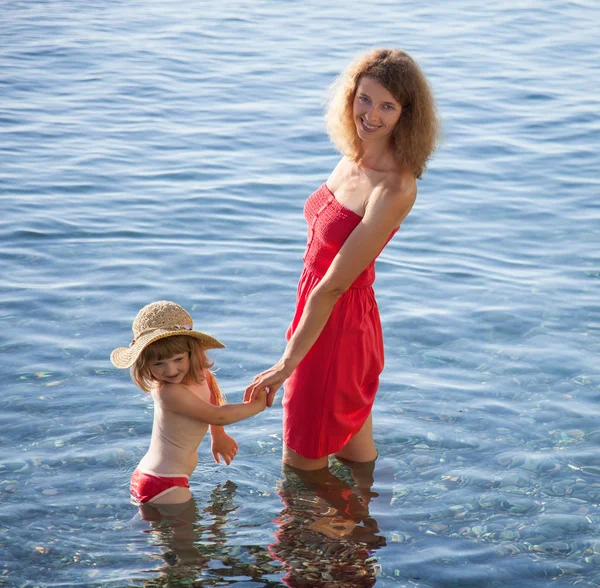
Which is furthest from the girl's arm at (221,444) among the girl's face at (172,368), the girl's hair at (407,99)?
the girl's hair at (407,99)

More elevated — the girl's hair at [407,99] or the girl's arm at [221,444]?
the girl's hair at [407,99]

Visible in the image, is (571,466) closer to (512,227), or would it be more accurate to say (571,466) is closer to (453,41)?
(512,227)

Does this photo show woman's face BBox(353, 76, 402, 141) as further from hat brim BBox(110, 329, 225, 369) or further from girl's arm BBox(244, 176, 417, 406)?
hat brim BBox(110, 329, 225, 369)

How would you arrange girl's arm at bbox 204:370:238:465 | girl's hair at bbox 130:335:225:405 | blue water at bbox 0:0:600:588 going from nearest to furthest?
girl's hair at bbox 130:335:225:405, blue water at bbox 0:0:600:588, girl's arm at bbox 204:370:238:465

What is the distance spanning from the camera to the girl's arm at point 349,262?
4.29 m

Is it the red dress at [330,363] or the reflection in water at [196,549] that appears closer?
the reflection in water at [196,549]

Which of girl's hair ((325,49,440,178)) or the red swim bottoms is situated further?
the red swim bottoms

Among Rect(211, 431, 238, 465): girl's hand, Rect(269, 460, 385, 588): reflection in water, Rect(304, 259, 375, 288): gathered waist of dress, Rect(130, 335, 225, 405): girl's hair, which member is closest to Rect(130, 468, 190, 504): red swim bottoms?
Rect(211, 431, 238, 465): girl's hand

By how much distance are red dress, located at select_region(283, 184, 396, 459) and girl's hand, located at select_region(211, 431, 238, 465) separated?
308 mm

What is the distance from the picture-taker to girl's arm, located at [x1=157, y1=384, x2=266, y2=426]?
4516mm

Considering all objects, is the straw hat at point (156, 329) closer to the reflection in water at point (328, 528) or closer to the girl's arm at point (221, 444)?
the girl's arm at point (221, 444)

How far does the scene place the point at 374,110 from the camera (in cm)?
438

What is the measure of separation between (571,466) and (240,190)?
5.46 metres

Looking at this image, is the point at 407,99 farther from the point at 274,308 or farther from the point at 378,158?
the point at 274,308
